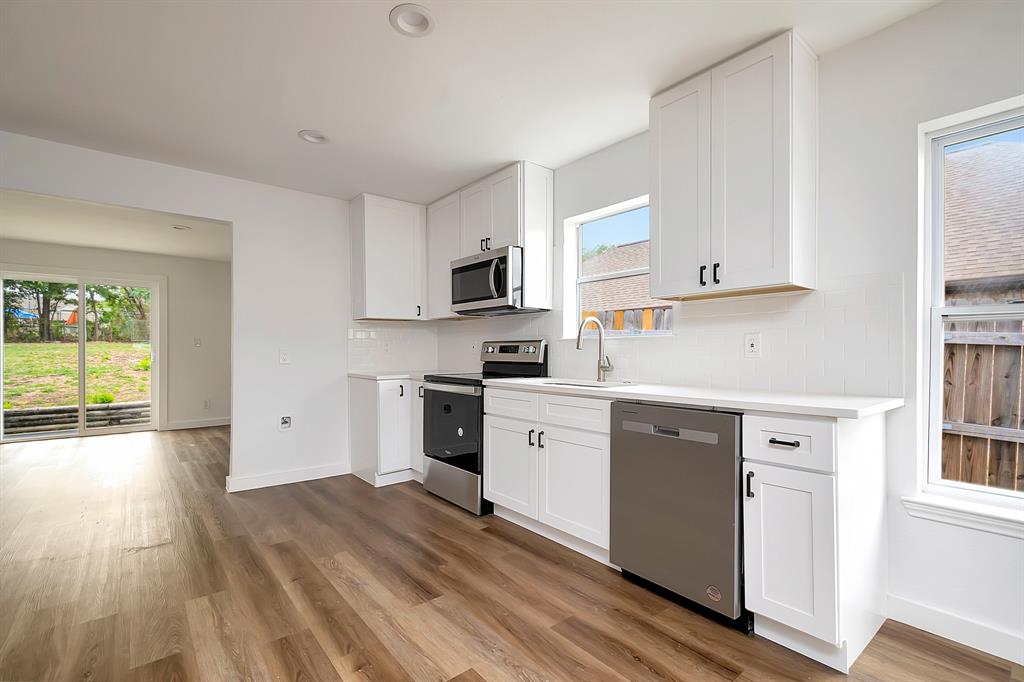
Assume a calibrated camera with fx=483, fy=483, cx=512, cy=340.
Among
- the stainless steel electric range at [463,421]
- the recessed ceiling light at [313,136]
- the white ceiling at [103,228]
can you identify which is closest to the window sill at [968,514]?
the stainless steel electric range at [463,421]

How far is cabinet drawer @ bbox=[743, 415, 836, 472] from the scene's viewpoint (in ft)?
5.25

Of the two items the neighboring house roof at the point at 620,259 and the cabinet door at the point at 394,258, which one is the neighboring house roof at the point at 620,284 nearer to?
the neighboring house roof at the point at 620,259

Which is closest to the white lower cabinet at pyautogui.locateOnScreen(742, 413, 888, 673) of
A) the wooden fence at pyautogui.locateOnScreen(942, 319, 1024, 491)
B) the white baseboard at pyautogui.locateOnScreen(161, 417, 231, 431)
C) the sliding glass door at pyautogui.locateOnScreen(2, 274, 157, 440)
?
the wooden fence at pyautogui.locateOnScreen(942, 319, 1024, 491)

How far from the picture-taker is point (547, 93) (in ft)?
8.20

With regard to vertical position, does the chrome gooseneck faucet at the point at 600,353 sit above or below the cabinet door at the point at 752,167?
below

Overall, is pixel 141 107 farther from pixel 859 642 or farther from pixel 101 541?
pixel 859 642

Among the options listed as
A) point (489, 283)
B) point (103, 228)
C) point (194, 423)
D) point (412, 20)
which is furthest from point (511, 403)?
point (194, 423)

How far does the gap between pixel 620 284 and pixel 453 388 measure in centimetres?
135

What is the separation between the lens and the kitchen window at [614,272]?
296 cm

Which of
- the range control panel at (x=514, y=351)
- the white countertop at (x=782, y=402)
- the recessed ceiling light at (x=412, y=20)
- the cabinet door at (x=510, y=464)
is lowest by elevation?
the cabinet door at (x=510, y=464)

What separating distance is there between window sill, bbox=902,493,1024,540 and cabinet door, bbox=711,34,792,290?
3.29ft

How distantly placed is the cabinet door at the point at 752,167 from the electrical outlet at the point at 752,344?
0.35 meters

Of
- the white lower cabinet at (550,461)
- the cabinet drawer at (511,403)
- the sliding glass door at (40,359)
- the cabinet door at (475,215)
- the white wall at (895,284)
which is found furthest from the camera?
the sliding glass door at (40,359)

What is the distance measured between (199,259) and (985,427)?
27.3 feet
